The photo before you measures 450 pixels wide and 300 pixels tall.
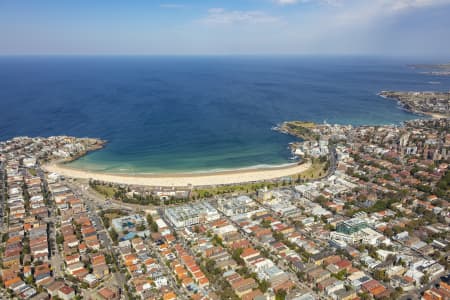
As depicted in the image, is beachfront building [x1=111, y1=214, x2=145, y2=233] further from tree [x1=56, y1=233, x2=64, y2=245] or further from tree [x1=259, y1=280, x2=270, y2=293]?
tree [x1=259, y1=280, x2=270, y2=293]

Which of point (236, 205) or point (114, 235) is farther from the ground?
point (236, 205)

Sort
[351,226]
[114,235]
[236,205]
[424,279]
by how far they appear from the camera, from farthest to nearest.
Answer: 1. [236,205]
2. [351,226]
3. [114,235]
4. [424,279]

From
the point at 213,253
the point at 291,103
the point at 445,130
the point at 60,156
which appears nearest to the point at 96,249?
the point at 213,253

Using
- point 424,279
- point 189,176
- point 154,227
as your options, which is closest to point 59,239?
point 154,227

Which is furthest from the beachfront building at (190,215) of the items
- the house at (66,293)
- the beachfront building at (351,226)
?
the beachfront building at (351,226)

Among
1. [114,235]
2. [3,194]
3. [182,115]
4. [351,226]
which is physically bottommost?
[114,235]

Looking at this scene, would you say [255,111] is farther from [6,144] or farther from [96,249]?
[96,249]

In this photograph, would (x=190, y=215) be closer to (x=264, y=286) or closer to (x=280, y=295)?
(x=264, y=286)
